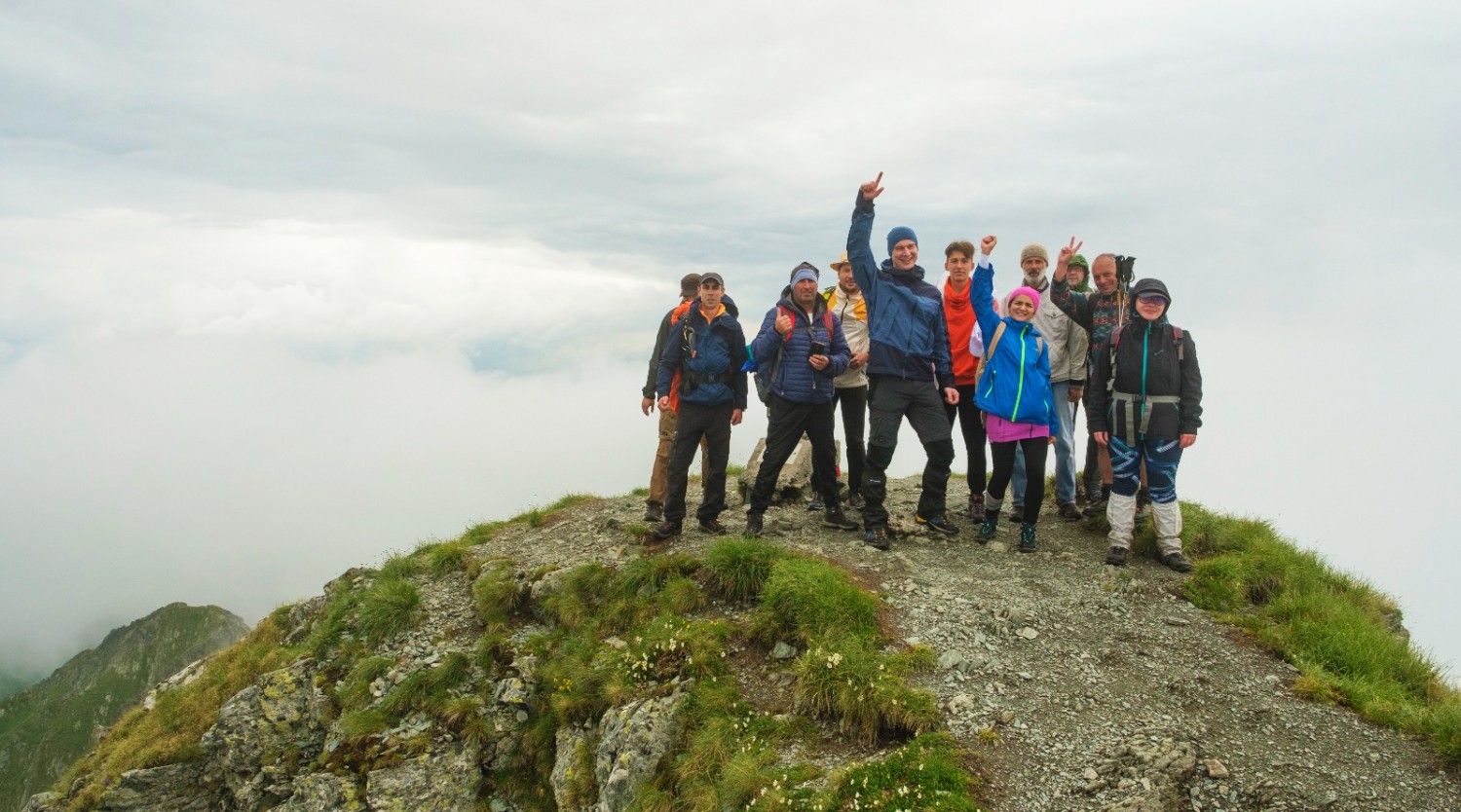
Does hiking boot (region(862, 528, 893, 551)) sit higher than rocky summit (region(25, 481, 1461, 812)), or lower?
higher

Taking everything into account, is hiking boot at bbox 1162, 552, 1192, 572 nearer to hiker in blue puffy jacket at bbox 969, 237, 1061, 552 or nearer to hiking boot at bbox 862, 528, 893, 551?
hiker in blue puffy jacket at bbox 969, 237, 1061, 552

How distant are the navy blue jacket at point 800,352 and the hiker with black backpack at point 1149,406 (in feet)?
12.7

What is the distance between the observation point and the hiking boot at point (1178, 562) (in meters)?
11.4

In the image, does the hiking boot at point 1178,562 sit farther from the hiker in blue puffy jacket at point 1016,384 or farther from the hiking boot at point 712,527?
the hiking boot at point 712,527

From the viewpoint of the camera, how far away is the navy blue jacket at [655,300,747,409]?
1272 centimetres

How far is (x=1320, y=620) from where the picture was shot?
9773mm

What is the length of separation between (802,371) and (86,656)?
253m

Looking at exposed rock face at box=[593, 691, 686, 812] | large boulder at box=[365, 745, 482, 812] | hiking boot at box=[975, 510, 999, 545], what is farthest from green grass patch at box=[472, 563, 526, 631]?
hiking boot at box=[975, 510, 999, 545]

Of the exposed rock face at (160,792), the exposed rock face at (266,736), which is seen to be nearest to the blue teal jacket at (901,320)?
the exposed rock face at (266,736)

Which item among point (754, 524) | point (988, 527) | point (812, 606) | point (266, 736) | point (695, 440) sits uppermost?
point (695, 440)

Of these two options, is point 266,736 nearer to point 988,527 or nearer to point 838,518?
point 838,518

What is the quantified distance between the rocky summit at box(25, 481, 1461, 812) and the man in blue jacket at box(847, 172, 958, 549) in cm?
199

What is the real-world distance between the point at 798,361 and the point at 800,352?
139mm

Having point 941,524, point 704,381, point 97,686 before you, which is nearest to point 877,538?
point 941,524
